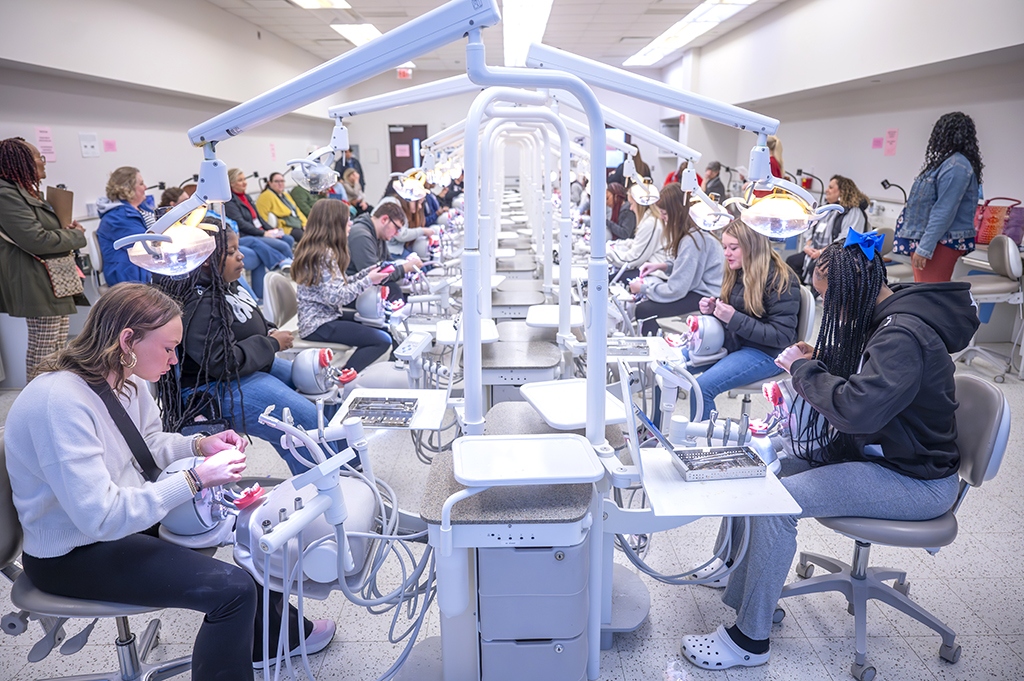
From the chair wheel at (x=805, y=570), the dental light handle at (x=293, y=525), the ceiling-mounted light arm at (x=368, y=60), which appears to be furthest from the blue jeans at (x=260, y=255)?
the chair wheel at (x=805, y=570)

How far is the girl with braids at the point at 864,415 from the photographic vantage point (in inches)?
62.2

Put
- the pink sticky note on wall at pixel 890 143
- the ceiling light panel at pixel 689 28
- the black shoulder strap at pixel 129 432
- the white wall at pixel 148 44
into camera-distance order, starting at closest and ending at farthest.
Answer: the black shoulder strap at pixel 129 432 < the white wall at pixel 148 44 < the pink sticky note on wall at pixel 890 143 < the ceiling light panel at pixel 689 28

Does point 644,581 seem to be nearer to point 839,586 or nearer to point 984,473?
Answer: point 839,586

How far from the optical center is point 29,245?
3512mm

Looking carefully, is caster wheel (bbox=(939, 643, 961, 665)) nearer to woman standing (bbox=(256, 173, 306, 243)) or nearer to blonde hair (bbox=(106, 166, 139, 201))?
blonde hair (bbox=(106, 166, 139, 201))

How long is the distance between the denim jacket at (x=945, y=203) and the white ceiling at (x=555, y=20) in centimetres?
401

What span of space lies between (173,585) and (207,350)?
38.5 inches

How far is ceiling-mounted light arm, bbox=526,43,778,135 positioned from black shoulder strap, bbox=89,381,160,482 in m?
1.25

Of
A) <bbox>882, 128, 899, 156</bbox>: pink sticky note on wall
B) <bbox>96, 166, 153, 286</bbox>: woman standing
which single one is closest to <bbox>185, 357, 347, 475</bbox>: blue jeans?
<bbox>96, 166, 153, 286</bbox>: woman standing

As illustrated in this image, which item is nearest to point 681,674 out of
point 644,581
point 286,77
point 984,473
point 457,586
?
point 644,581

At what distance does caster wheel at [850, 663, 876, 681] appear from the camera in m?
1.71

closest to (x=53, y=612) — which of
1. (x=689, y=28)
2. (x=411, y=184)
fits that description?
(x=411, y=184)

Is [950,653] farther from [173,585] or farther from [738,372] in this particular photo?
[173,585]

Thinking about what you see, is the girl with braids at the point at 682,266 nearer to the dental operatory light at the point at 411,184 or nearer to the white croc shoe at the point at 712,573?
the dental operatory light at the point at 411,184
